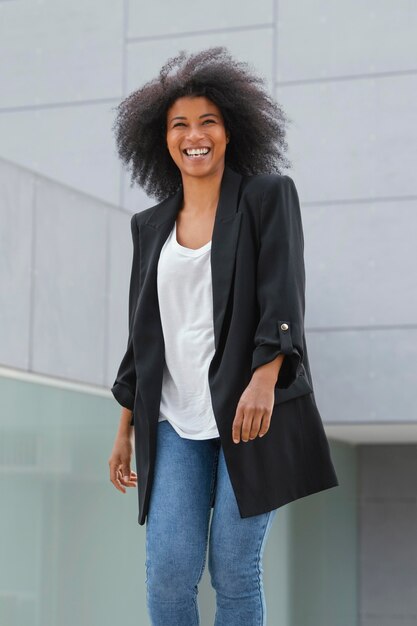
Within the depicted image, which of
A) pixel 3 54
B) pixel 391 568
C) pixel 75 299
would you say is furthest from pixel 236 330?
pixel 391 568

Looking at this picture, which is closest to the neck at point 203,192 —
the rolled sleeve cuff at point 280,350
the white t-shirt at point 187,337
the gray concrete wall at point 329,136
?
the white t-shirt at point 187,337

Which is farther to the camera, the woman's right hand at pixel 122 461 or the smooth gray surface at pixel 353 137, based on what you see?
the smooth gray surface at pixel 353 137

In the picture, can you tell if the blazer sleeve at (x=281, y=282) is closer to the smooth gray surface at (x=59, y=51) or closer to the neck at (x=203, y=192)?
the neck at (x=203, y=192)

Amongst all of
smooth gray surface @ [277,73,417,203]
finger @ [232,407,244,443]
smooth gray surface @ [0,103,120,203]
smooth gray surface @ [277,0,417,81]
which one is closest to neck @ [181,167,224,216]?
finger @ [232,407,244,443]

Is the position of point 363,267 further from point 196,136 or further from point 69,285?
point 196,136

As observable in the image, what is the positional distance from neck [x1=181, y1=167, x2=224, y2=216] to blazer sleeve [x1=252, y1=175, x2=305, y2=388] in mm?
144

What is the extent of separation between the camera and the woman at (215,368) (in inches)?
104

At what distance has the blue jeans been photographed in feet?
8.70

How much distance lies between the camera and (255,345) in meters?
2.69

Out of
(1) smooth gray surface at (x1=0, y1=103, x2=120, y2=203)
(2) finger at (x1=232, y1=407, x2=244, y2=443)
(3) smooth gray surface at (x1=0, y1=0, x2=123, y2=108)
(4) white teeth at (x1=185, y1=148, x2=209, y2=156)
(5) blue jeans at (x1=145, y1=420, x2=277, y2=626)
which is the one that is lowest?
(5) blue jeans at (x1=145, y1=420, x2=277, y2=626)

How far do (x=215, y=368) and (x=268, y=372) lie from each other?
0.15 m

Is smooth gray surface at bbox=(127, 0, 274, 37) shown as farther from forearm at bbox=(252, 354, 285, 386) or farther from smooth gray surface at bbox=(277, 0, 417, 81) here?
forearm at bbox=(252, 354, 285, 386)

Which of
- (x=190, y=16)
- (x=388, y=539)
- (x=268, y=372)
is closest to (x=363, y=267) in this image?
(x=190, y=16)

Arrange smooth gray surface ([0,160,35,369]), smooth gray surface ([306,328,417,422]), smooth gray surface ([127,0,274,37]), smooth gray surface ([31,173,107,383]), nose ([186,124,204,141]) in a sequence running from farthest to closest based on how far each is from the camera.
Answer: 1. smooth gray surface ([127,0,274,37])
2. smooth gray surface ([306,328,417,422])
3. smooth gray surface ([31,173,107,383])
4. smooth gray surface ([0,160,35,369])
5. nose ([186,124,204,141])
